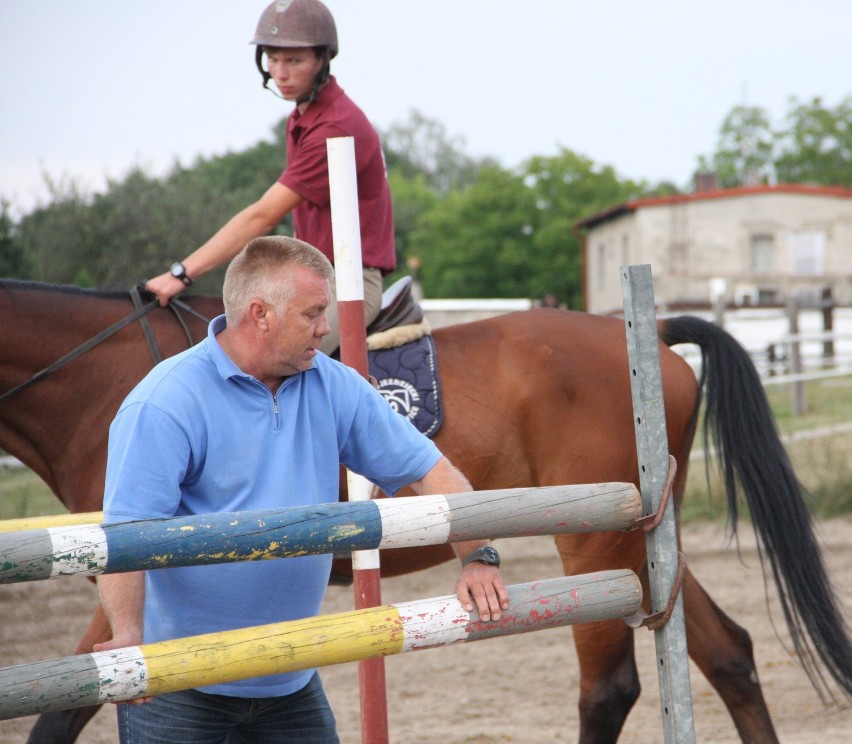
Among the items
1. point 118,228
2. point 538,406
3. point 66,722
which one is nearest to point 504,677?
point 538,406

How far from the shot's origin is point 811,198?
32406 millimetres

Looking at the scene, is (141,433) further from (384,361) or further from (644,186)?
(644,186)

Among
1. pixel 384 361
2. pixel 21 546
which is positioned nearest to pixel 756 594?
pixel 384 361

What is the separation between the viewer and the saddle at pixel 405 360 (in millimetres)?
3910

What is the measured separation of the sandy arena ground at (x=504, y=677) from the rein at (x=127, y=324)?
1786 mm

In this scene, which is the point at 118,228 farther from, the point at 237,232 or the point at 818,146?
the point at 818,146

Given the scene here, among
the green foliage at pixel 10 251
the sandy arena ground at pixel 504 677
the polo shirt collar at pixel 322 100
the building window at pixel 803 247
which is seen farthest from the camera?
the building window at pixel 803 247

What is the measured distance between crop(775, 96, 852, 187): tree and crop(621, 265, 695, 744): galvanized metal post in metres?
53.0

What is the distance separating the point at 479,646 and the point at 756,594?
2048 millimetres

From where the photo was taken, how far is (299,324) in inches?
85.5

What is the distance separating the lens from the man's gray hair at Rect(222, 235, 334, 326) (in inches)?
85.3

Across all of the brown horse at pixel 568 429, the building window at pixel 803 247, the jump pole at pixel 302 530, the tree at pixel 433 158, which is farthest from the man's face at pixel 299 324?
the tree at pixel 433 158

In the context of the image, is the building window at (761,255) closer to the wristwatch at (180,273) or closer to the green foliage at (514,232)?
the green foliage at (514,232)

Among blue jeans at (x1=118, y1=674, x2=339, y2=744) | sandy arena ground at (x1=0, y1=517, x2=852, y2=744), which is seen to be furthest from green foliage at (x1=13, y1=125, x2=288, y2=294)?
blue jeans at (x1=118, y1=674, x2=339, y2=744)
